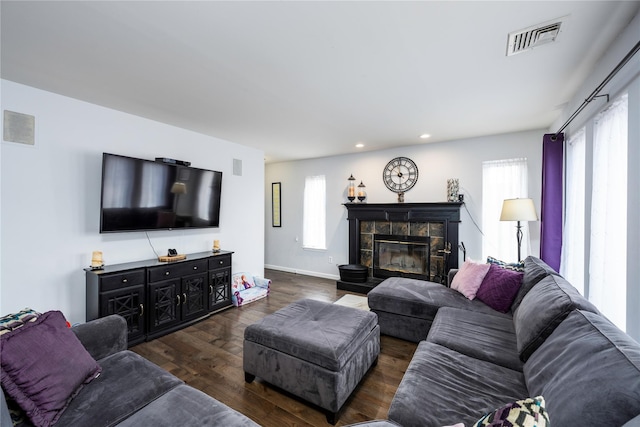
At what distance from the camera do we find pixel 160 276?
2930mm

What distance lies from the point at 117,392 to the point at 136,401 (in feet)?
0.44

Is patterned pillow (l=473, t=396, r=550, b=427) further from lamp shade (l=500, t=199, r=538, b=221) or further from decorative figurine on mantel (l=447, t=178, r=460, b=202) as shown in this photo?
decorative figurine on mantel (l=447, t=178, r=460, b=202)

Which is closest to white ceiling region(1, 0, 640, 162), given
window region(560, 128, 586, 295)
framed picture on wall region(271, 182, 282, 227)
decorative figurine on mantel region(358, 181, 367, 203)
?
window region(560, 128, 586, 295)

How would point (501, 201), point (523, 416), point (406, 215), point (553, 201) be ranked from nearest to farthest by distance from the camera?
point (523, 416) → point (553, 201) → point (501, 201) → point (406, 215)

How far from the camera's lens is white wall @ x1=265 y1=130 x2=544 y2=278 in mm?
3932

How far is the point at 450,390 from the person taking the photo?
4.37 feet

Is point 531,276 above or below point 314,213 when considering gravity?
below

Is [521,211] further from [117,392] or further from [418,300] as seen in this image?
[117,392]

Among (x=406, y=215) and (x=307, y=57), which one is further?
(x=406, y=215)

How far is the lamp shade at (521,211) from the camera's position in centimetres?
309

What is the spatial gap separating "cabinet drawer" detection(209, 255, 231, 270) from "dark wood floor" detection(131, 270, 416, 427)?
2.09ft

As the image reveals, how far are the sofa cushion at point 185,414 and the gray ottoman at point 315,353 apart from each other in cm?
67

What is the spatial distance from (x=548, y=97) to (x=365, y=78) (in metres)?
1.99

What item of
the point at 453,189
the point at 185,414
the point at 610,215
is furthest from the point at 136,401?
the point at 453,189
